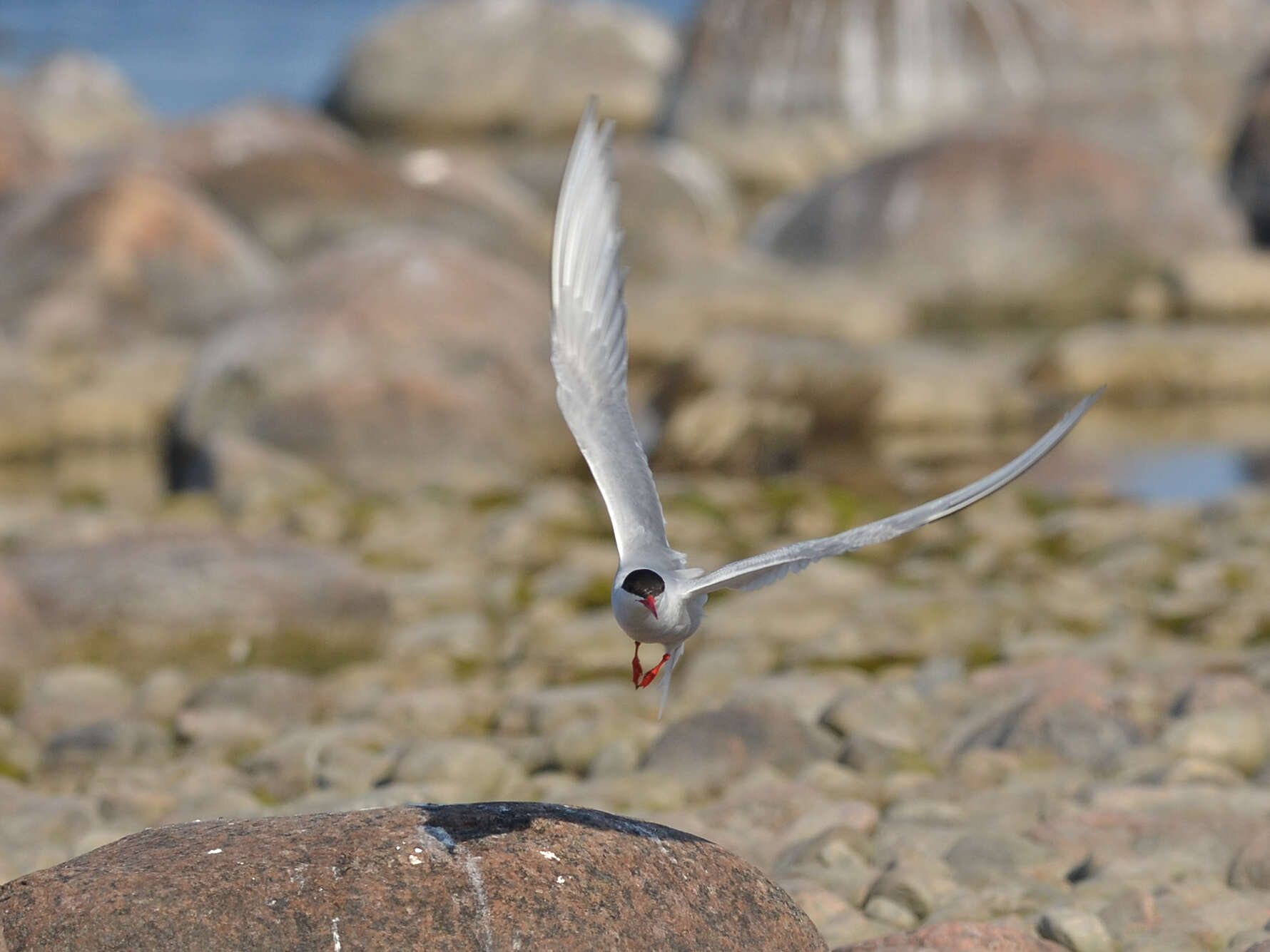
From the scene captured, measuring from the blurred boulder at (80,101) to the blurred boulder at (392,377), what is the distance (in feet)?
66.4

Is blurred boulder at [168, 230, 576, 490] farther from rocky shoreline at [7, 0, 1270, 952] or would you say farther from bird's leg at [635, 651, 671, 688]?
bird's leg at [635, 651, 671, 688]

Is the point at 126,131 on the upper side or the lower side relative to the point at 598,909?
lower

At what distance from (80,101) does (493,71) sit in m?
8.10

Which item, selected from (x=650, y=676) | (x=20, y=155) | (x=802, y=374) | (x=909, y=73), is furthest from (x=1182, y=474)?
(x=20, y=155)

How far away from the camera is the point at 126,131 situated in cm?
3139

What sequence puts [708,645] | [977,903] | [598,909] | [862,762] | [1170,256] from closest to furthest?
[598,909]
[977,903]
[862,762]
[708,645]
[1170,256]

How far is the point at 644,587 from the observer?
11.7 feet

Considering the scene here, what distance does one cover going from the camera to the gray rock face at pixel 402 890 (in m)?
3.73

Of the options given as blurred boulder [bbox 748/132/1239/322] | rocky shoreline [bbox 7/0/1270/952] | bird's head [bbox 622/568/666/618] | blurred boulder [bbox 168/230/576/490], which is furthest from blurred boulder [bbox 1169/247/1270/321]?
bird's head [bbox 622/568/666/618]

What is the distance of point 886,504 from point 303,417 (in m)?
3.82

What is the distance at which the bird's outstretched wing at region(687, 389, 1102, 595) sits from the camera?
3324mm

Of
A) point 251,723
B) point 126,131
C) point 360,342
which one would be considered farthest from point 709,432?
point 126,131

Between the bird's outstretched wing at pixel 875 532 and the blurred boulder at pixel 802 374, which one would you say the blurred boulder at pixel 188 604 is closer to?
the bird's outstretched wing at pixel 875 532

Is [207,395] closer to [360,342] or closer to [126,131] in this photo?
[360,342]
